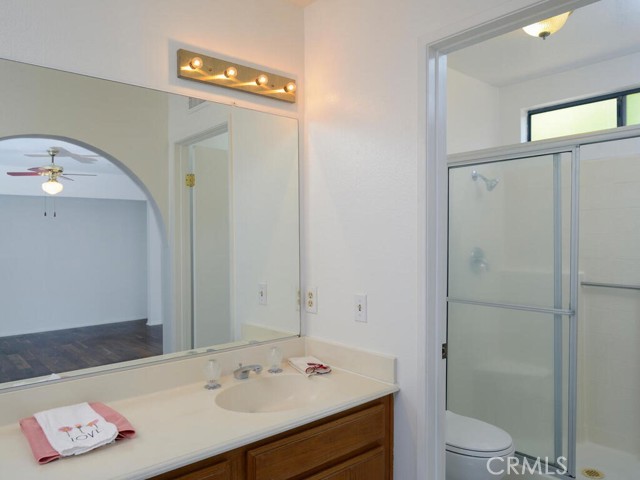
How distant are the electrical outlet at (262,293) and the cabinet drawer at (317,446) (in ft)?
2.32

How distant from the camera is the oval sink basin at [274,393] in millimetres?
1779

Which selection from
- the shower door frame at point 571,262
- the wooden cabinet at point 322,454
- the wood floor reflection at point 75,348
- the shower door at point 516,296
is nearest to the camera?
the wooden cabinet at point 322,454

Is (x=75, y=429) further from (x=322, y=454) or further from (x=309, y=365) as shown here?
(x=309, y=365)

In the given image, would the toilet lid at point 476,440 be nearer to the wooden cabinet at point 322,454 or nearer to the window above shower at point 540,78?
the wooden cabinet at point 322,454

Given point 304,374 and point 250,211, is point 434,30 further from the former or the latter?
point 304,374

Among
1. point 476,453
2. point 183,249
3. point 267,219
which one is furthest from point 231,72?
point 476,453

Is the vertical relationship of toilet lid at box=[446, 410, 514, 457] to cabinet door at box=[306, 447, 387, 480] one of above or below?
below

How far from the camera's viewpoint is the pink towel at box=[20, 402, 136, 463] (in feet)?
3.88

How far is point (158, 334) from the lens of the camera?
1786 mm

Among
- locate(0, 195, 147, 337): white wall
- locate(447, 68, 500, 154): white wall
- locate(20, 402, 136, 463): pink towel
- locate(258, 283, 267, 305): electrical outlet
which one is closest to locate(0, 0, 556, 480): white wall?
locate(258, 283, 267, 305): electrical outlet

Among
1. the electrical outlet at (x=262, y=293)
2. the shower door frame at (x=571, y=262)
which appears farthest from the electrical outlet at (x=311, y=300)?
the shower door frame at (x=571, y=262)

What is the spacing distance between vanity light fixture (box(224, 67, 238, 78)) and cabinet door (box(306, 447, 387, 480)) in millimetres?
1556

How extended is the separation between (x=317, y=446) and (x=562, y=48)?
2.84 meters

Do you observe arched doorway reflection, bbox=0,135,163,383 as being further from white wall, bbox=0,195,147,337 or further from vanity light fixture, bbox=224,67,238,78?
vanity light fixture, bbox=224,67,238,78
